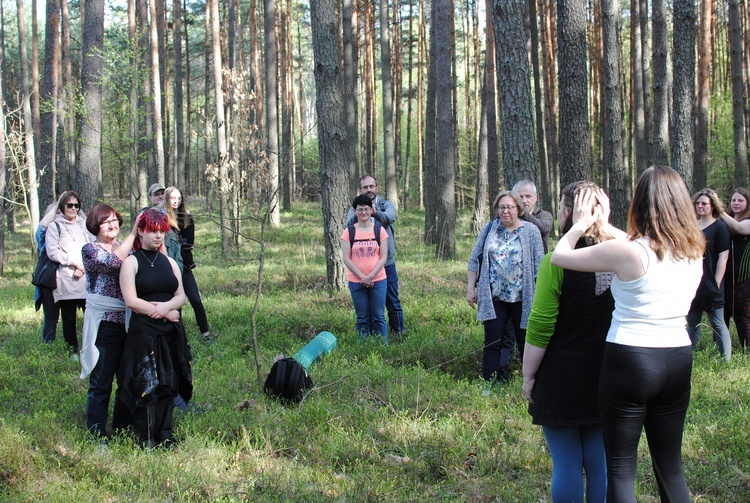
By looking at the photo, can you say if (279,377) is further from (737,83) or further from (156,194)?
(737,83)

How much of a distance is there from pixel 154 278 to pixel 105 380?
3.17ft

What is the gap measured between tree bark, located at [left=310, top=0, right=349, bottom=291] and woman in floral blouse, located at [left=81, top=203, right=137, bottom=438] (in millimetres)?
5242

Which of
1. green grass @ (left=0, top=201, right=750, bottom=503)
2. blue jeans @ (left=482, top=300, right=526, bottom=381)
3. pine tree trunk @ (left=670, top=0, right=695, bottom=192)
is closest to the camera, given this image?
green grass @ (left=0, top=201, right=750, bottom=503)

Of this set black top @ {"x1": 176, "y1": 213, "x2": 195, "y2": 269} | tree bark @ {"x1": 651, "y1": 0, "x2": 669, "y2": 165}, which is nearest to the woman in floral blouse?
black top @ {"x1": 176, "y1": 213, "x2": 195, "y2": 269}

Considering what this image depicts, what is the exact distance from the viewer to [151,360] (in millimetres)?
4977

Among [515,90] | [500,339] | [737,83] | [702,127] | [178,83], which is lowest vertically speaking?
[500,339]

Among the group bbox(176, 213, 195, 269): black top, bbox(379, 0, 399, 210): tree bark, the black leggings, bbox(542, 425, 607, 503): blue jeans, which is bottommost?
bbox(542, 425, 607, 503): blue jeans

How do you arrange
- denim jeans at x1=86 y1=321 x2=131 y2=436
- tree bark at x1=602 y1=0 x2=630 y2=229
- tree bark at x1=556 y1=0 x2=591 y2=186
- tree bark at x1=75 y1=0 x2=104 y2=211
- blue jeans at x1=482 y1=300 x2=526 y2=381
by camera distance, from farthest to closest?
1. tree bark at x1=75 y1=0 x2=104 y2=211
2. tree bark at x1=602 y1=0 x2=630 y2=229
3. tree bark at x1=556 y1=0 x2=591 y2=186
4. blue jeans at x1=482 y1=300 x2=526 y2=381
5. denim jeans at x1=86 y1=321 x2=131 y2=436

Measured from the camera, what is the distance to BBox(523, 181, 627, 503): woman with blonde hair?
3.24 m

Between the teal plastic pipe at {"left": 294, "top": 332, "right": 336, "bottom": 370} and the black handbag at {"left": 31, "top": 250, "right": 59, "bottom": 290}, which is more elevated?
the black handbag at {"left": 31, "top": 250, "right": 59, "bottom": 290}

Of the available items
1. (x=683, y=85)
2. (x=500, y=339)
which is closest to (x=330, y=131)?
(x=500, y=339)

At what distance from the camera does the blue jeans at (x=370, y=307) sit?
7695 millimetres

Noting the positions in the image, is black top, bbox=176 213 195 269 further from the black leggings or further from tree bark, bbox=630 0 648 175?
tree bark, bbox=630 0 648 175

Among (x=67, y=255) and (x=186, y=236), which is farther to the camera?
(x=186, y=236)
